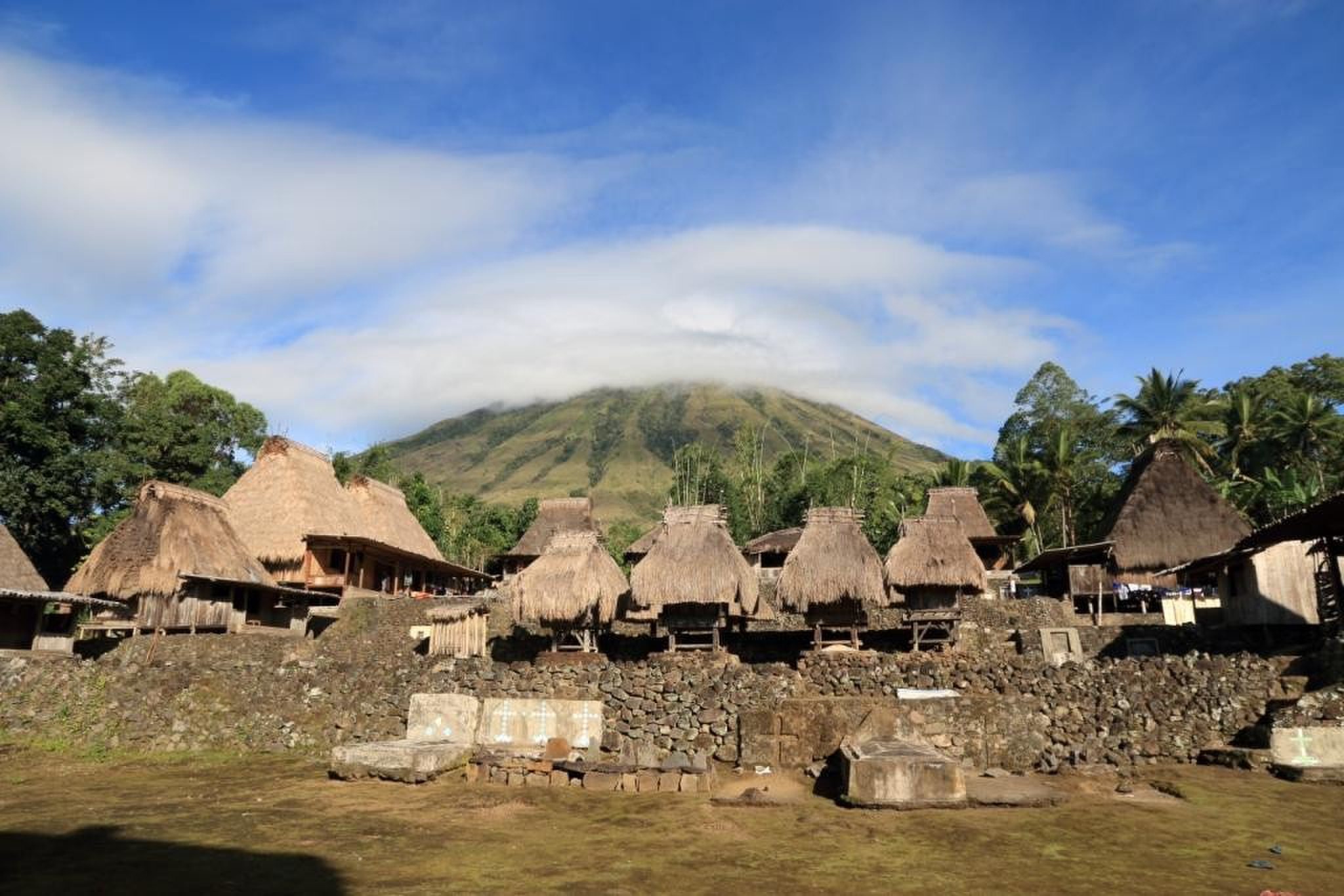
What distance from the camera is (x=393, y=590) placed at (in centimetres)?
3262

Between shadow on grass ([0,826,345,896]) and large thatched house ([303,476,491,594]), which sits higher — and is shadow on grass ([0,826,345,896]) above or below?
below

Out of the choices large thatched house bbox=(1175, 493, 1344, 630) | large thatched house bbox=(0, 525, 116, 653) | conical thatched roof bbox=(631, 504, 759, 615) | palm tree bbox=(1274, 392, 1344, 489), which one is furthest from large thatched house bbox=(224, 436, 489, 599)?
palm tree bbox=(1274, 392, 1344, 489)

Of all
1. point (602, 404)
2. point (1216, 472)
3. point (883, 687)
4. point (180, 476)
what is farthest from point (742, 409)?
point (883, 687)

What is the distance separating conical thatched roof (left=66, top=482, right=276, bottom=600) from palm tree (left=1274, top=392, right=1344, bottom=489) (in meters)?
43.2

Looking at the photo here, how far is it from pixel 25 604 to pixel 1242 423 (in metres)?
48.4

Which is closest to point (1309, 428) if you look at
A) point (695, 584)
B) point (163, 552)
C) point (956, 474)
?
point (956, 474)

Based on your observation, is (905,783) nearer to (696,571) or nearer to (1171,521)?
(696,571)

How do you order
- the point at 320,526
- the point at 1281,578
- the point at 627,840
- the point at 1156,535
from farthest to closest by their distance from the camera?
the point at 320,526, the point at 1156,535, the point at 1281,578, the point at 627,840

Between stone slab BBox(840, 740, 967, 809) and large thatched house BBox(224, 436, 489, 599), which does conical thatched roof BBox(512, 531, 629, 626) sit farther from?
large thatched house BBox(224, 436, 489, 599)

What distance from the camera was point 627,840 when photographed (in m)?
10.3

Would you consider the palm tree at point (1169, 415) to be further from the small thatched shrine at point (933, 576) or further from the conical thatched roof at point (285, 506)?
the conical thatched roof at point (285, 506)

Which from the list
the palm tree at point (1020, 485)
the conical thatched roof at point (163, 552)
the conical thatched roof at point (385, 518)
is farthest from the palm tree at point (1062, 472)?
the conical thatched roof at point (163, 552)

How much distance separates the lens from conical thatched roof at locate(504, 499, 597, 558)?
36562mm

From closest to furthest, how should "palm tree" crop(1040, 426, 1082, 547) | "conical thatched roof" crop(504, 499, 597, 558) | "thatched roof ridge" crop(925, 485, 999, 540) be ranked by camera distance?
"thatched roof ridge" crop(925, 485, 999, 540)
"conical thatched roof" crop(504, 499, 597, 558)
"palm tree" crop(1040, 426, 1082, 547)
